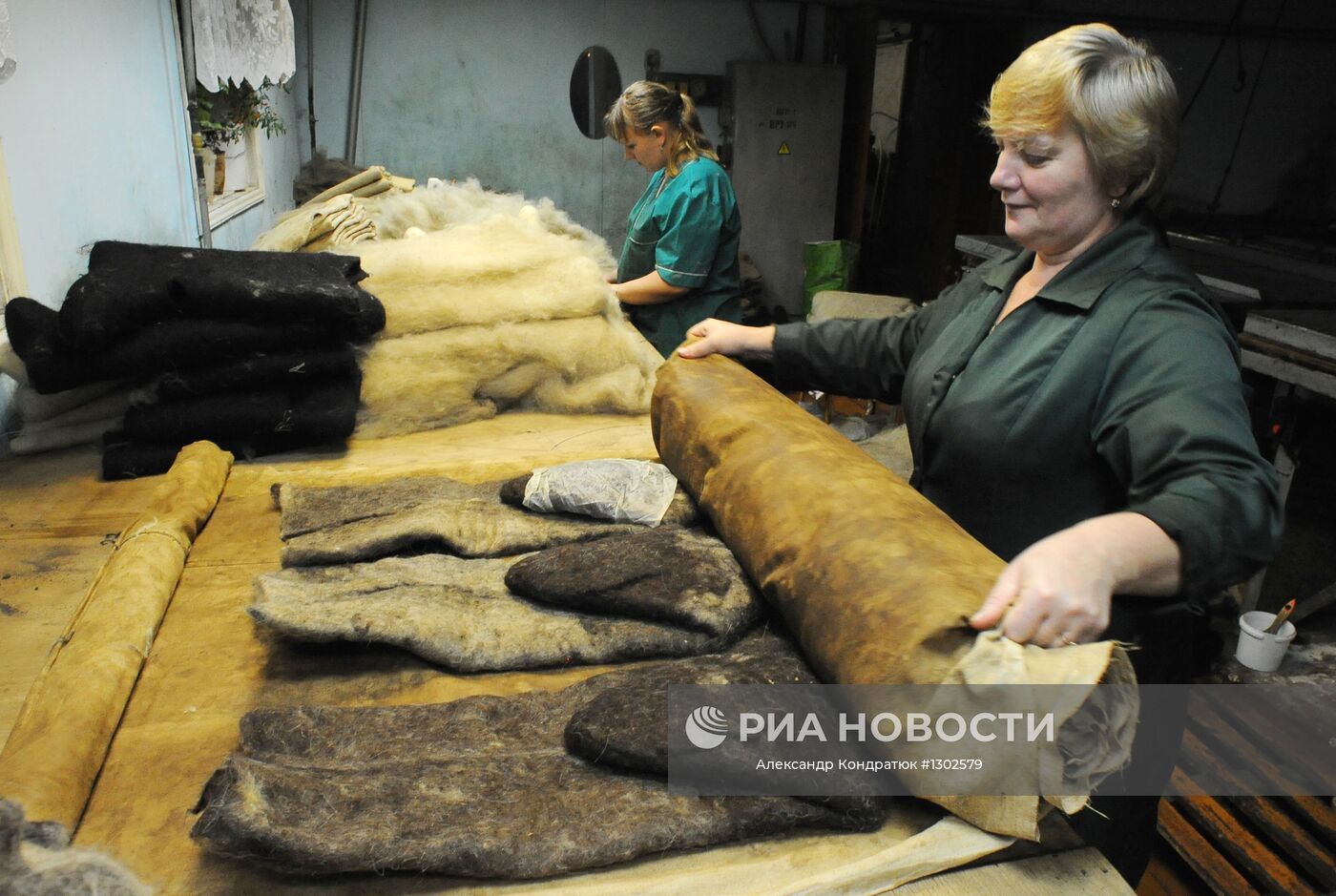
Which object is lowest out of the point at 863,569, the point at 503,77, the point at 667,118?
the point at 863,569

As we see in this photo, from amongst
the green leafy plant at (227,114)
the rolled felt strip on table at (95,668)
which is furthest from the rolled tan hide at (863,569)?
the green leafy plant at (227,114)

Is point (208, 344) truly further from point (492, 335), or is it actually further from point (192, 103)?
point (192, 103)

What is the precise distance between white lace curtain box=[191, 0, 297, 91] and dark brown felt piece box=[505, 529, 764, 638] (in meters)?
2.45

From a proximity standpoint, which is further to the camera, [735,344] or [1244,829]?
[1244,829]

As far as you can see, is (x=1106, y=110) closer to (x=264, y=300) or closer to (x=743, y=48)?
(x=264, y=300)

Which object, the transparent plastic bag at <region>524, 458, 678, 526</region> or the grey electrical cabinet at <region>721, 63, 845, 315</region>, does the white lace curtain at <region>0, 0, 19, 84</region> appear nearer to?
the transparent plastic bag at <region>524, 458, 678, 526</region>

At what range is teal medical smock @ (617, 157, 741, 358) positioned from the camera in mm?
2941

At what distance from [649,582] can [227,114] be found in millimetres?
3140

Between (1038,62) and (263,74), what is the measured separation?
3.30 meters

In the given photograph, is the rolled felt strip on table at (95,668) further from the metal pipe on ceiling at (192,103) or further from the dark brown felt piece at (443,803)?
the metal pipe on ceiling at (192,103)

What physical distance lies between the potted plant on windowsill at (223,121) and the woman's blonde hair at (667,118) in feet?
4.46

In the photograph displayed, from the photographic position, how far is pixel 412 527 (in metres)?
1.51

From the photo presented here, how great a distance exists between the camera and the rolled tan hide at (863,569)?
911 millimetres

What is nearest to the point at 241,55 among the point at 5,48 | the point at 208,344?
the point at 208,344
